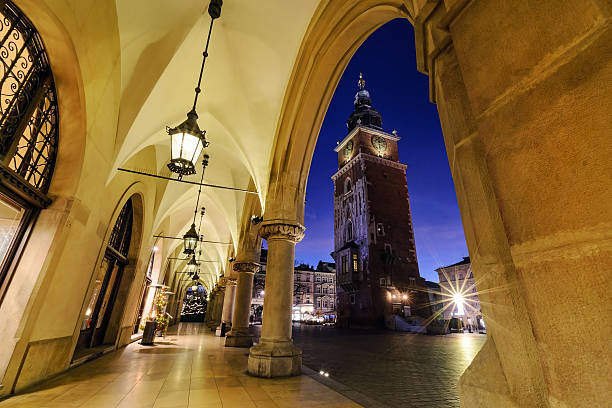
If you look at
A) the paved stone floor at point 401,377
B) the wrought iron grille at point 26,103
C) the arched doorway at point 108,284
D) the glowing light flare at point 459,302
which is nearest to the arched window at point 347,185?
the glowing light flare at point 459,302

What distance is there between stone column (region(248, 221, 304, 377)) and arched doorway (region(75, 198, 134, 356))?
4.53 metres

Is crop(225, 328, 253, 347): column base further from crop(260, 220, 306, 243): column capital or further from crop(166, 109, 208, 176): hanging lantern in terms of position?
crop(166, 109, 208, 176): hanging lantern

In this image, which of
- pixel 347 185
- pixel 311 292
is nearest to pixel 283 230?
pixel 347 185

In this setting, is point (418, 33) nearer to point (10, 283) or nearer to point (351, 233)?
point (10, 283)

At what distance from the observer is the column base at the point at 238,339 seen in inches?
362

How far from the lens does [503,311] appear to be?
45.2 inches

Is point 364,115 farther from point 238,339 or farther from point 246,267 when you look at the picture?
point 238,339

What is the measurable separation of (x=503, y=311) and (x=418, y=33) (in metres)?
1.78

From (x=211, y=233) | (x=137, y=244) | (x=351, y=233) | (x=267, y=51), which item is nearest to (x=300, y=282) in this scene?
(x=351, y=233)

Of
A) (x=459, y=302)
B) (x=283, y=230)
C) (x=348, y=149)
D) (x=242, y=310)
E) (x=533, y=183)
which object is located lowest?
(x=242, y=310)

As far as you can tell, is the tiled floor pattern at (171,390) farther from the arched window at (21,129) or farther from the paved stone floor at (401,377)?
the arched window at (21,129)

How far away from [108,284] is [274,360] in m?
6.34

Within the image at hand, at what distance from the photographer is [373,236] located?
27938mm

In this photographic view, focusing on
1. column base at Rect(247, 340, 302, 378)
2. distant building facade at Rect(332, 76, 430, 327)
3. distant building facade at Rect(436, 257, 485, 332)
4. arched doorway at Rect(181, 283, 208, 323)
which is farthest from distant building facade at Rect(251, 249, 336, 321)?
column base at Rect(247, 340, 302, 378)
